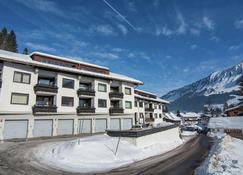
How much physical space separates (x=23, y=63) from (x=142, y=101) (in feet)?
127

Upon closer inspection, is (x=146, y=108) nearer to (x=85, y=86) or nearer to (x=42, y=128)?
(x=85, y=86)

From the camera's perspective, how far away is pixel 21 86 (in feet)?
95.7

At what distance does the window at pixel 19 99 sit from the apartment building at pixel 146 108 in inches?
1213

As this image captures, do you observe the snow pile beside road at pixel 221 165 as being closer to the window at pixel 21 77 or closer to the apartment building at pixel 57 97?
the apartment building at pixel 57 97

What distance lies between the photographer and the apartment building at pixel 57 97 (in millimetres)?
27906

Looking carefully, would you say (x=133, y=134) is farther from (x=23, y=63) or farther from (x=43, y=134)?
(x=23, y=63)

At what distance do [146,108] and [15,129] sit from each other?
1661 inches

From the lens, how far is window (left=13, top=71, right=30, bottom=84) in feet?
94.4

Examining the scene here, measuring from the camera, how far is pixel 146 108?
6262 cm

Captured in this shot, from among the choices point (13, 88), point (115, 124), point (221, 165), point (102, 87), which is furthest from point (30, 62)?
point (221, 165)

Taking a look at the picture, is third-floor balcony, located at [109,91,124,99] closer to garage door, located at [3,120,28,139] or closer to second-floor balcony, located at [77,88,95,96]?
second-floor balcony, located at [77,88,95,96]

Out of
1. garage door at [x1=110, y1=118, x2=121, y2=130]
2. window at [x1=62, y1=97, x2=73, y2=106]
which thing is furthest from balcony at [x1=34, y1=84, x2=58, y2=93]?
garage door at [x1=110, y1=118, x2=121, y2=130]

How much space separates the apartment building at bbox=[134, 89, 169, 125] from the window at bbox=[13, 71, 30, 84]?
31.4m

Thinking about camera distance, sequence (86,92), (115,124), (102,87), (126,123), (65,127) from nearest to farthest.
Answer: (65,127), (86,92), (102,87), (115,124), (126,123)
